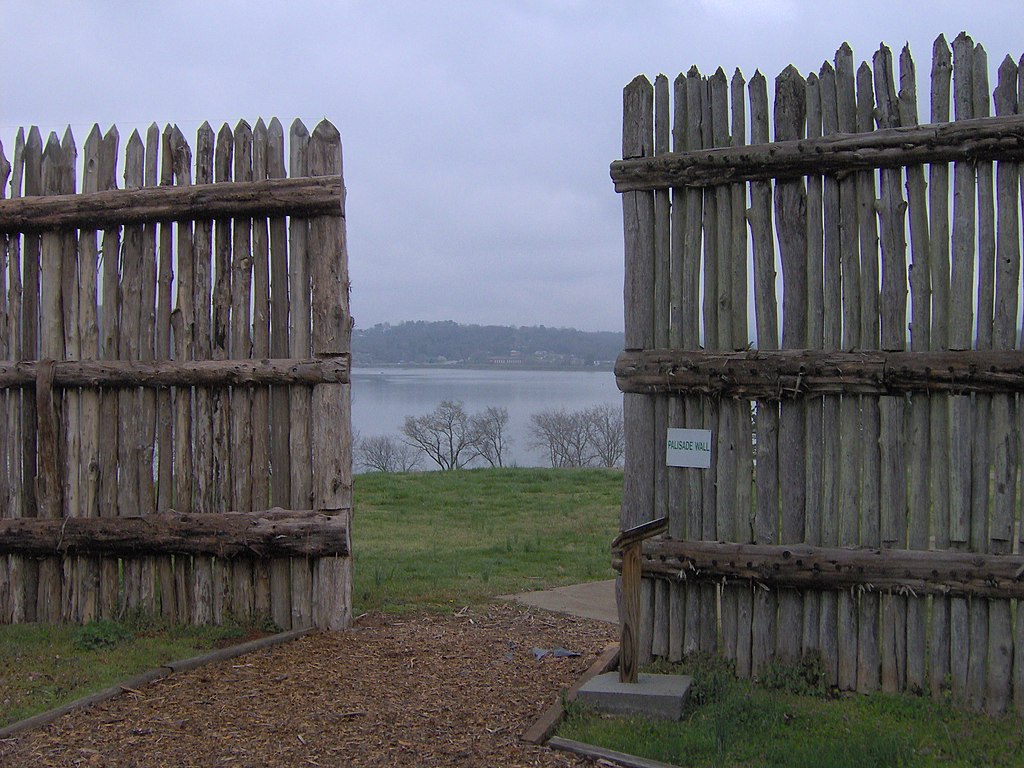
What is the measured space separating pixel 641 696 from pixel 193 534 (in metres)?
3.33

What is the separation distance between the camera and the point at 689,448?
6051 mm

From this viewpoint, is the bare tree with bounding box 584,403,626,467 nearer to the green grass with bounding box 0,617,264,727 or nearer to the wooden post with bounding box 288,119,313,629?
the wooden post with bounding box 288,119,313,629

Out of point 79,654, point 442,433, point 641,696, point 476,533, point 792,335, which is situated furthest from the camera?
point 442,433

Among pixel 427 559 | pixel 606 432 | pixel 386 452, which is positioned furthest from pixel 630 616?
pixel 386 452

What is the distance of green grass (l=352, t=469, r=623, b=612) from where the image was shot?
869 cm

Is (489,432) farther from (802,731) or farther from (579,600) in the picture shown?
(802,731)

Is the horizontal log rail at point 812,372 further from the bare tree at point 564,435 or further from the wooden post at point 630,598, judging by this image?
the bare tree at point 564,435

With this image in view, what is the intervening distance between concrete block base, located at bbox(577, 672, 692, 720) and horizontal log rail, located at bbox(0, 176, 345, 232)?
3575 millimetres

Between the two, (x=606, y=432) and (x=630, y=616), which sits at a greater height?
(x=630, y=616)

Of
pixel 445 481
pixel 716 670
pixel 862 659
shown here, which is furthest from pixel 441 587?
pixel 445 481

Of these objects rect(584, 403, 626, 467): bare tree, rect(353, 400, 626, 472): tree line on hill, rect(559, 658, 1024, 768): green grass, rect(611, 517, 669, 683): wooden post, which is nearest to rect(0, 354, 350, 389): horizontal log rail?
rect(611, 517, 669, 683): wooden post

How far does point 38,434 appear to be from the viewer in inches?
285

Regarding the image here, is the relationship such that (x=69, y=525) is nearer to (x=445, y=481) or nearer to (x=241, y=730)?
(x=241, y=730)

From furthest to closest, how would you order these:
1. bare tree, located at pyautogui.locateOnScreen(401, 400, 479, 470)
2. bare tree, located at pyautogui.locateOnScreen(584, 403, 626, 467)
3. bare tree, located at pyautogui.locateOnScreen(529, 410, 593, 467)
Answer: bare tree, located at pyautogui.locateOnScreen(529, 410, 593, 467) < bare tree, located at pyautogui.locateOnScreen(401, 400, 479, 470) < bare tree, located at pyautogui.locateOnScreen(584, 403, 626, 467)
